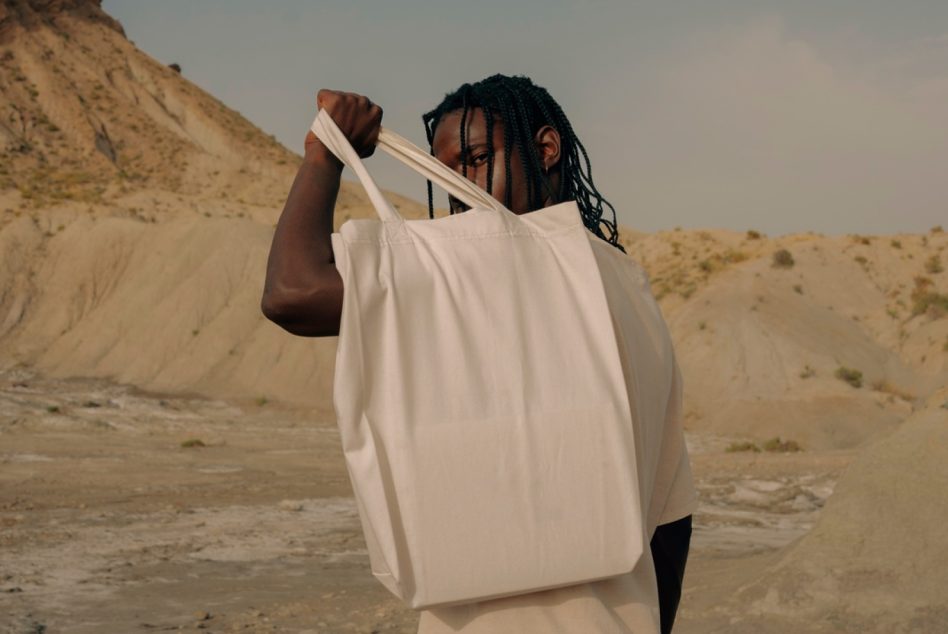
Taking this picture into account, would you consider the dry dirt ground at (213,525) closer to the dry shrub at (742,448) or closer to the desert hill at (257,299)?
the dry shrub at (742,448)

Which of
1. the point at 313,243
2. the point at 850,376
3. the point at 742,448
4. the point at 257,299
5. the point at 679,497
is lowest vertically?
the point at 742,448

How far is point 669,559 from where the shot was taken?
171 centimetres

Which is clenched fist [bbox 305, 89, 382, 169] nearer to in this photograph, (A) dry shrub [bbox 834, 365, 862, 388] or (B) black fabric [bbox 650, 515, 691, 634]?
(B) black fabric [bbox 650, 515, 691, 634]

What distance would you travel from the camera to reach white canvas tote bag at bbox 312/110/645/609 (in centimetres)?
123

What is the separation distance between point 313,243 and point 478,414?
12.0 inches

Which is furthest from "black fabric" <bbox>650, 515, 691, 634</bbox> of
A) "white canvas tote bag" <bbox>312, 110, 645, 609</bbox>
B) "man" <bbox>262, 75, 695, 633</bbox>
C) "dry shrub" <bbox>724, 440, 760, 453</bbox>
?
"dry shrub" <bbox>724, 440, 760, 453</bbox>

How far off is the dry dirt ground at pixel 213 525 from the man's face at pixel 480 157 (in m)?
5.83

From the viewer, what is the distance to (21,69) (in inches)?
2012

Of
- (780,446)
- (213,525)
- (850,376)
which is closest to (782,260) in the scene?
(850,376)

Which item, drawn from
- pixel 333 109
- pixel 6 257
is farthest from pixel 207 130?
pixel 333 109

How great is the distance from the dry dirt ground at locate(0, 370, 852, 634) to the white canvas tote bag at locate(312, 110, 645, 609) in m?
6.08

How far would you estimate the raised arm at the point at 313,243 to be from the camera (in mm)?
1316

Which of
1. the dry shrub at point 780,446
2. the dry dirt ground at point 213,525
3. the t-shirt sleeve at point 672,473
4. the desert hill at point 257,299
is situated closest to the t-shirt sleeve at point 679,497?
the t-shirt sleeve at point 672,473

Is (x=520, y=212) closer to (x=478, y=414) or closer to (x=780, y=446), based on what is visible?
(x=478, y=414)
